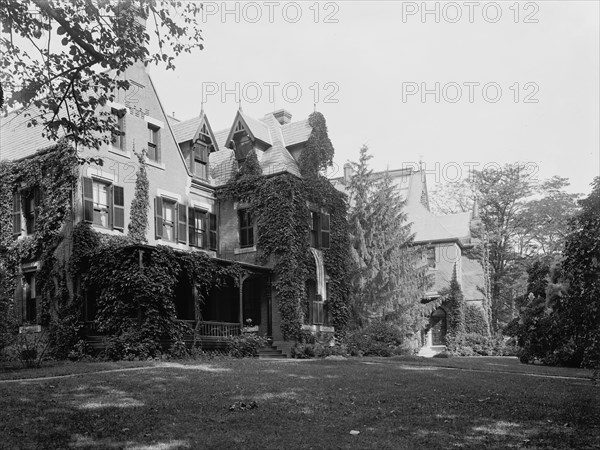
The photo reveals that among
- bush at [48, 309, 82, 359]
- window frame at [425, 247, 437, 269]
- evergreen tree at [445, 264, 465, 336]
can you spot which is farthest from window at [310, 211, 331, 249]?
window frame at [425, 247, 437, 269]

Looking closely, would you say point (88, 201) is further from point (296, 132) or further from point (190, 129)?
point (296, 132)

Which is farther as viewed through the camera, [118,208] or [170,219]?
[170,219]

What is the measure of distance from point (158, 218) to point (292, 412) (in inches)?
718

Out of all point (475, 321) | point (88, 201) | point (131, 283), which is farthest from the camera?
point (475, 321)

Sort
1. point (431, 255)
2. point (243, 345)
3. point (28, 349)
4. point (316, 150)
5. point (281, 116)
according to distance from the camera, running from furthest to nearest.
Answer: point (431, 255), point (281, 116), point (316, 150), point (243, 345), point (28, 349)

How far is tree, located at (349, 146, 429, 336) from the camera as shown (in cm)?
3300

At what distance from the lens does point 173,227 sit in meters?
29.0

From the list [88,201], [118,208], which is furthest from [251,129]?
[88,201]

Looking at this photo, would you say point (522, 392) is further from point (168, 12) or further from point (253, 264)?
point (253, 264)

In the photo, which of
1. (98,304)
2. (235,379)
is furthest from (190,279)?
(235,379)

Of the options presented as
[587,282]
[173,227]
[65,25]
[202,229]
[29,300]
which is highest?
[65,25]

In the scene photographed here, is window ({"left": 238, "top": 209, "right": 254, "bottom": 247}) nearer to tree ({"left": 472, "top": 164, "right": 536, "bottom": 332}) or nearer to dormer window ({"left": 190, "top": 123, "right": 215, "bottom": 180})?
dormer window ({"left": 190, "top": 123, "right": 215, "bottom": 180})

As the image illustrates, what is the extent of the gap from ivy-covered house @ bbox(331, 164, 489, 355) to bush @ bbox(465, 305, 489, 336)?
0.17m

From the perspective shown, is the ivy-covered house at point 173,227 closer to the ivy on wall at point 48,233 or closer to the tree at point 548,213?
the ivy on wall at point 48,233
